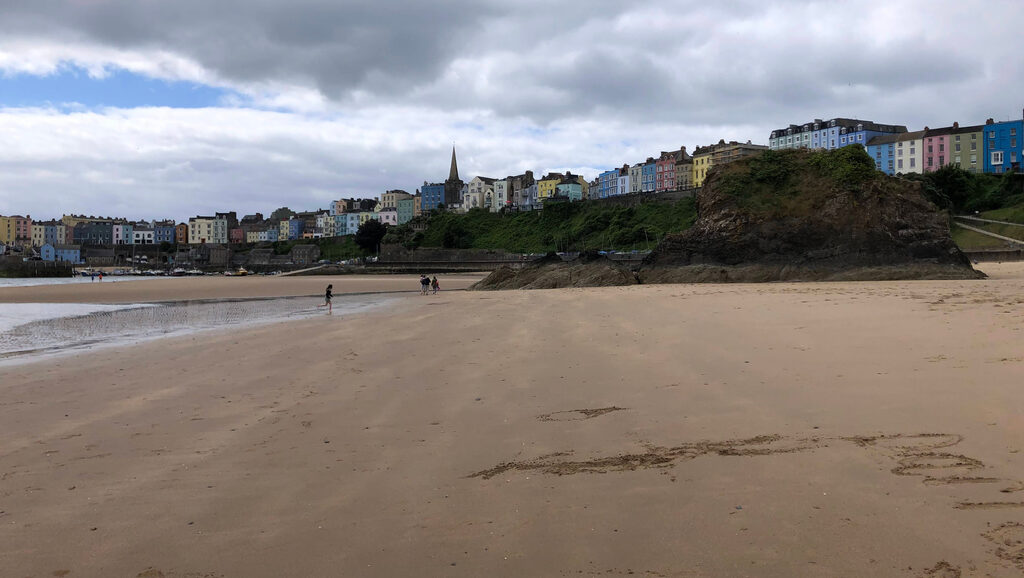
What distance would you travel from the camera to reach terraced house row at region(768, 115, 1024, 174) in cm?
8288

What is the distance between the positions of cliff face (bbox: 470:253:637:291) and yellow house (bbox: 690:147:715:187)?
8116 cm

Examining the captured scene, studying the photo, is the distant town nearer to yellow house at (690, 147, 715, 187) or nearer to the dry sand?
yellow house at (690, 147, 715, 187)

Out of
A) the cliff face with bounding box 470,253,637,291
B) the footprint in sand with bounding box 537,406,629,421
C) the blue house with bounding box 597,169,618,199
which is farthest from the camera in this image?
the blue house with bounding box 597,169,618,199

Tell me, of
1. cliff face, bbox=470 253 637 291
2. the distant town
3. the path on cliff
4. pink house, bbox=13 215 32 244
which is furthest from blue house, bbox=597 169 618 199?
pink house, bbox=13 215 32 244

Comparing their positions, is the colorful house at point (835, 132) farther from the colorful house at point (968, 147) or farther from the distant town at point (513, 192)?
the colorful house at point (968, 147)

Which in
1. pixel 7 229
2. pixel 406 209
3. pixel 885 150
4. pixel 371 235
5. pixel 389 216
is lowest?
pixel 371 235

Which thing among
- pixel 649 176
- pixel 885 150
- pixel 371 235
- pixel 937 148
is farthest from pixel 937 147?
pixel 371 235

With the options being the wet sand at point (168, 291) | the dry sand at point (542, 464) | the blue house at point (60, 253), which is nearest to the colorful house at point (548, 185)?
the wet sand at point (168, 291)

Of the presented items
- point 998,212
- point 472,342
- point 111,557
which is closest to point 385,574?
point 111,557

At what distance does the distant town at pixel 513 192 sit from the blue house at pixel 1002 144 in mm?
129

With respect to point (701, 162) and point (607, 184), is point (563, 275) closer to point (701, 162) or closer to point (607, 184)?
point (701, 162)

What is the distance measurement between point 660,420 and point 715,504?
198 centimetres

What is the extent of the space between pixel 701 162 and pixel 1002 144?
4233cm

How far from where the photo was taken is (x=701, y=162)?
11231cm
